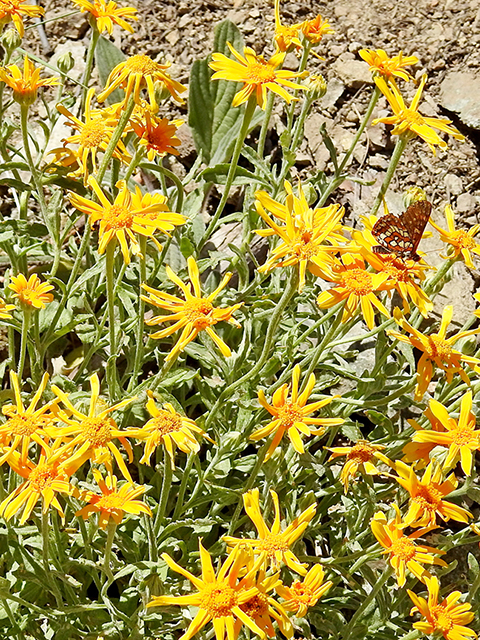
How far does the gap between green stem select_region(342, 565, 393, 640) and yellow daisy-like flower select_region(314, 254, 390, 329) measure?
0.84 m

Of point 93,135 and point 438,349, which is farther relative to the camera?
point 93,135

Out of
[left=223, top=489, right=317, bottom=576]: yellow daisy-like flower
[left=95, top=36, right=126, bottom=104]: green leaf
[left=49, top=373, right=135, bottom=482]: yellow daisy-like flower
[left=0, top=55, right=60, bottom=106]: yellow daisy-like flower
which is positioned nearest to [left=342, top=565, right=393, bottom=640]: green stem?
[left=223, top=489, right=317, bottom=576]: yellow daisy-like flower

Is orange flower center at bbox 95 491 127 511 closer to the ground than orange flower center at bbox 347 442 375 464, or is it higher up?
closer to the ground

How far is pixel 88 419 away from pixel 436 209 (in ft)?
11.2

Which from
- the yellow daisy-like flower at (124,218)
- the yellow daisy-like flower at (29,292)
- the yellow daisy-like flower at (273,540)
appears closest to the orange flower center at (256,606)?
the yellow daisy-like flower at (273,540)

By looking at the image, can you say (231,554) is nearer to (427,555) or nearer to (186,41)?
(427,555)

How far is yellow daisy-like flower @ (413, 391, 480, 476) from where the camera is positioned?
247cm

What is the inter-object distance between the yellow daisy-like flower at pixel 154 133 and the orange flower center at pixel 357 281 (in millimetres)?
941

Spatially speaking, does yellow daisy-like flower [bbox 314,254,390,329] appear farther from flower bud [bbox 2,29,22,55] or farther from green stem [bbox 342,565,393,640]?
flower bud [bbox 2,29,22,55]

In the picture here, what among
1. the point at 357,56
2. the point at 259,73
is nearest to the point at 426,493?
the point at 259,73

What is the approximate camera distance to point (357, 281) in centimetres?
252

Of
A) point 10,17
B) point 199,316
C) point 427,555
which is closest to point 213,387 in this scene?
point 199,316

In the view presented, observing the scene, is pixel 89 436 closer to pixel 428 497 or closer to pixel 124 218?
pixel 124 218

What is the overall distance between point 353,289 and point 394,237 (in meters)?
0.31
